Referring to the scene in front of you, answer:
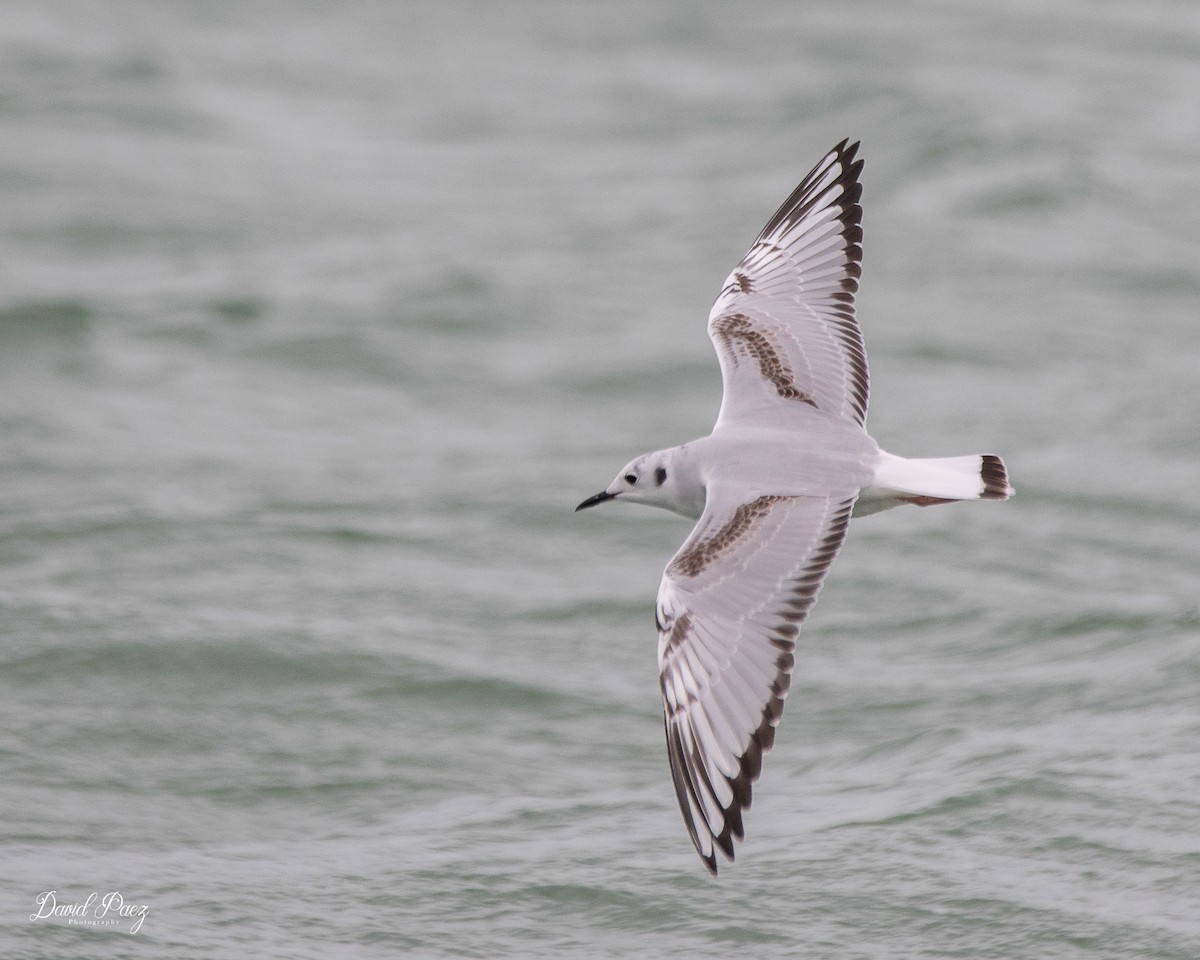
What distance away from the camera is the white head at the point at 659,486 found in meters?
7.23

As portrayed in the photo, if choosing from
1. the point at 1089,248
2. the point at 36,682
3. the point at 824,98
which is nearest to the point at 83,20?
the point at 824,98

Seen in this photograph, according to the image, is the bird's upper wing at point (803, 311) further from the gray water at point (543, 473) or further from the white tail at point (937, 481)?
the gray water at point (543, 473)

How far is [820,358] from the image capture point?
785cm

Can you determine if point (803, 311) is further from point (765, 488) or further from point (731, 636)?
point (731, 636)

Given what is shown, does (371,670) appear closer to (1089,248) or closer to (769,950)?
(769,950)

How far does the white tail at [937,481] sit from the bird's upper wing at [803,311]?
0.57 meters

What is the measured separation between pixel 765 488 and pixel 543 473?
16.9ft

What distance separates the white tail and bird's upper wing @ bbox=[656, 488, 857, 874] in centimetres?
24

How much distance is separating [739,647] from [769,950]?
62.8 inches

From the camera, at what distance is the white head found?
723cm

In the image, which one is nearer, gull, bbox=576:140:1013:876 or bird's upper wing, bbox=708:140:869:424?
gull, bbox=576:140:1013:876

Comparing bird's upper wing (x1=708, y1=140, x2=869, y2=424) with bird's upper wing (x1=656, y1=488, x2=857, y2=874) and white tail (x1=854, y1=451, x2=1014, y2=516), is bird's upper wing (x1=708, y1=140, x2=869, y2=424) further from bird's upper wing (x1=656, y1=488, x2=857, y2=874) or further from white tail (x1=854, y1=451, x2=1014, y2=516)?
bird's upper wing (x1=656, y1=488, x2=857, y2=874)
